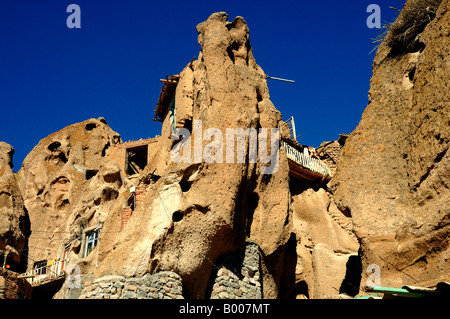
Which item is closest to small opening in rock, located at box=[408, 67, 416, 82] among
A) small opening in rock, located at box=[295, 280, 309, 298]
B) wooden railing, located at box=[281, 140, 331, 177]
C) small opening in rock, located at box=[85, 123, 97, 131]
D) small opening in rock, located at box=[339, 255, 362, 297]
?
small opening in rock, located at box=[339, 255, 362, 297]

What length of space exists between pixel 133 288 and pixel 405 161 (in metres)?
6.54

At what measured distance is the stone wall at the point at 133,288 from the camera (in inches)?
504

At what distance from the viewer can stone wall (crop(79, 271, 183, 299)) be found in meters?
12.8

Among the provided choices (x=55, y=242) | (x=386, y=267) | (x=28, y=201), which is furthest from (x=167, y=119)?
(x=386, y=267)

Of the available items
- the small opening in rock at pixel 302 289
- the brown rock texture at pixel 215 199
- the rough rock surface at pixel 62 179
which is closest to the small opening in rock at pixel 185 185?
the brown rock texture at pixel 215 199

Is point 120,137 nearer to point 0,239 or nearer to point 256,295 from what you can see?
point 0,239

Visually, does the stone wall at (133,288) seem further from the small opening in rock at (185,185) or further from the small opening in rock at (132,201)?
the small opening in rock at (132,201)

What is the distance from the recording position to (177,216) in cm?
1438

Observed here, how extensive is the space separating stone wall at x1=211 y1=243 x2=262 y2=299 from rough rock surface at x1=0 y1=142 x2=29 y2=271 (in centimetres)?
1269

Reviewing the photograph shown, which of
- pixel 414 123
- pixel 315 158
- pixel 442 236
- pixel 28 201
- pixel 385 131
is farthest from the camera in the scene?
pixel 28 201

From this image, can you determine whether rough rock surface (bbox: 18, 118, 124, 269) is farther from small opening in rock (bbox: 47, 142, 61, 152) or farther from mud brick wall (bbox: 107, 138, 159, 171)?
mud brick wall (bbox: 107, 138, 159, 171)
